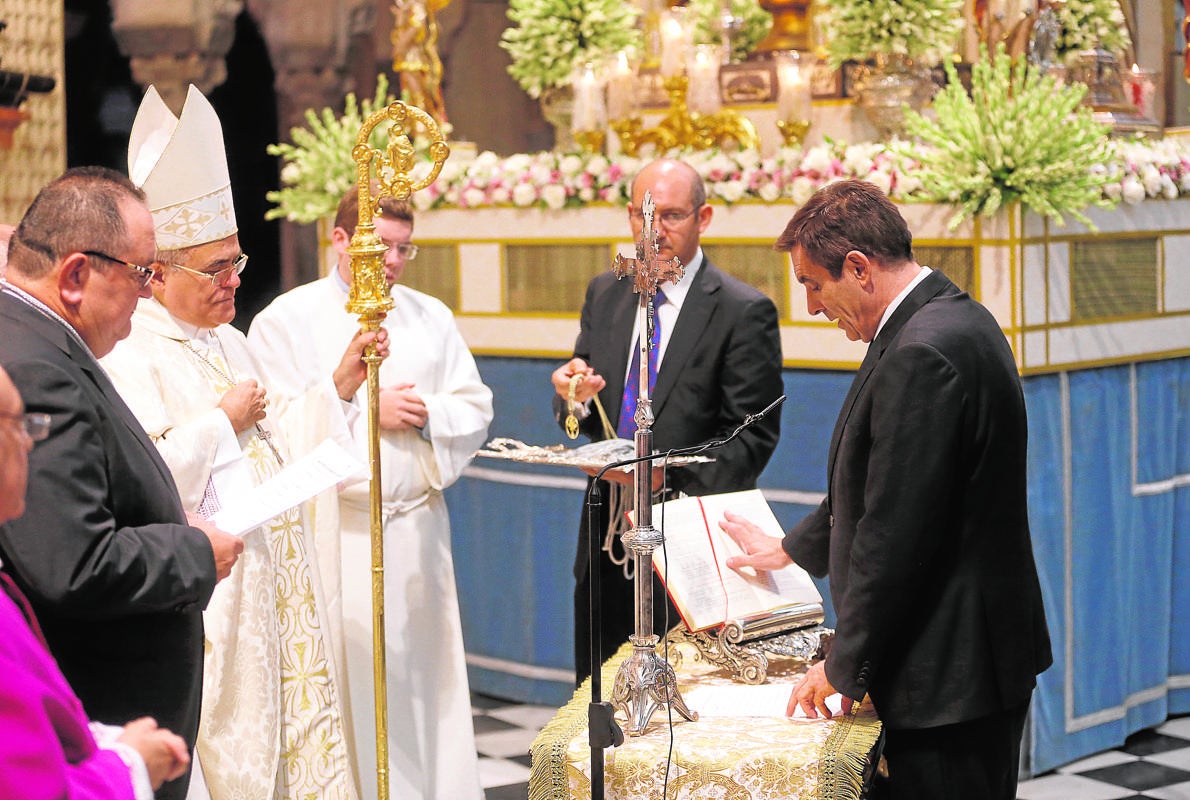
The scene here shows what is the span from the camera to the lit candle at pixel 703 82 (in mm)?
6516

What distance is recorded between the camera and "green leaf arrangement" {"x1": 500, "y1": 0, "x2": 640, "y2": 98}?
6898mm

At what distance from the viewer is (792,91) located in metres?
6.35

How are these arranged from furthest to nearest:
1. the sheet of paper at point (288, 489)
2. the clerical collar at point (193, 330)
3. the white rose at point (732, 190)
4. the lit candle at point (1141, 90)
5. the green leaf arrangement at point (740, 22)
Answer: the green leaf arrangement at point (740, 22), the lit candle at point (1141, 90), the white rose at point (732, 190), the clerical collar at point (193, 330), the sheet of paper at point (288, 489)

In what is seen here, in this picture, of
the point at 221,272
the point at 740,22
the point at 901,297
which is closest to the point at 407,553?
the point at 221,272

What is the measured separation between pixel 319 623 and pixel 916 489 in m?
1.78

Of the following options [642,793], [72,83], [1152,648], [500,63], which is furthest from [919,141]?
[500,63]

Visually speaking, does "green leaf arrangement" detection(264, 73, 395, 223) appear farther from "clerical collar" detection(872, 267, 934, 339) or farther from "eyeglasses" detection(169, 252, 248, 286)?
"clerical collar" detection(872, 267, 934, 339)

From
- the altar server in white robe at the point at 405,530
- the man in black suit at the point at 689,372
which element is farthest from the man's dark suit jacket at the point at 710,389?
the altar server in white robe at the point at 405,530

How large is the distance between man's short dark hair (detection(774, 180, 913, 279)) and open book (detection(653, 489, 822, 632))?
0.61 metres

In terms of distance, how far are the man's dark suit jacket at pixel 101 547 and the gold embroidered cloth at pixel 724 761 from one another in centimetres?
69

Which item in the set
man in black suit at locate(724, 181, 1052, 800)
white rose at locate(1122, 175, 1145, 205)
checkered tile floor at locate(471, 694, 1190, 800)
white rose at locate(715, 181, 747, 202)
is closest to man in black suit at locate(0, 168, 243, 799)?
man in black suit at locate(724, 181, 1052, 800)

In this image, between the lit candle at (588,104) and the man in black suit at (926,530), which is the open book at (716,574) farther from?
the lit candle at (588,104)

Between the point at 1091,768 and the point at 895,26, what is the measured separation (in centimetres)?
296

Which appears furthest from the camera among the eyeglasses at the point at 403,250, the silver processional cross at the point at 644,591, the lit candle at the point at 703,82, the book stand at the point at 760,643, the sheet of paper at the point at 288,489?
the lit candle at the point at 703,82
